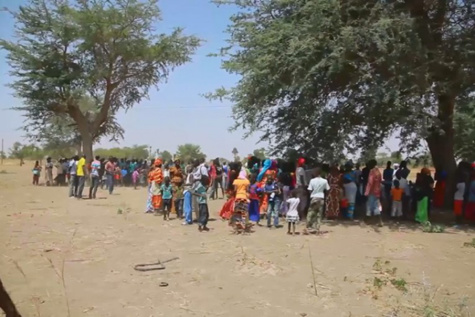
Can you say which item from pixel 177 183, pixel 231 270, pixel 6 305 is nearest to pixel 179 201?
pixel 177 183

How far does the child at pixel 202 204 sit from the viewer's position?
37.2 ft

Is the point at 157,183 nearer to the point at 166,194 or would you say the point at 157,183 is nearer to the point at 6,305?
the point at 166,194

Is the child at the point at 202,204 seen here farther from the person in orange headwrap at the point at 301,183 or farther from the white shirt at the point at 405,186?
the white shirt at the point at 405,186

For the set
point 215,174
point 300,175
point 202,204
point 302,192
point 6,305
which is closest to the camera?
point 6,305

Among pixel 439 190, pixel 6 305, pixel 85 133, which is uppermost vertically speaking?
pixel 85 133

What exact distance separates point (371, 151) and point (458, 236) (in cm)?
331

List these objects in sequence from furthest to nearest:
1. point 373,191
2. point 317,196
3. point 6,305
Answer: point 373,191, point 317,196, point 6,305

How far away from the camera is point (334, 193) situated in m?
12.7

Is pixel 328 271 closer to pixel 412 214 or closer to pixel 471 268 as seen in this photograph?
pixel 471 268

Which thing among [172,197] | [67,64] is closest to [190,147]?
[67,64]

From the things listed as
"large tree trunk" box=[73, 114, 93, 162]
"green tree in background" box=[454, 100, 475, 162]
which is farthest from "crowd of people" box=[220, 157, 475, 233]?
"large tree trunk" box=[73, 114, 93, 162]

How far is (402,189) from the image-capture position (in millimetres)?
12891

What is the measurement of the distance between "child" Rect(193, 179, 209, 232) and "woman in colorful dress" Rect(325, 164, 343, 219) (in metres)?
3.29

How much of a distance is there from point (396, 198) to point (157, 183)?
636cm
